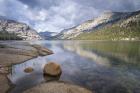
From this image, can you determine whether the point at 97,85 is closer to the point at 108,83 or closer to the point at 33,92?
the point at 108,83

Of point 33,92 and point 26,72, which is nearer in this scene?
point 33,92

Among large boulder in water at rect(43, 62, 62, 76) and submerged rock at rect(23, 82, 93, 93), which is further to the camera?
large boulder in water at rect(43, 62, 62, 76)

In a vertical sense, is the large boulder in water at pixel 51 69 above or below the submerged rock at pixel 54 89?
above

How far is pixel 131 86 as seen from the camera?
31.1 m

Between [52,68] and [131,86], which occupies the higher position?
[52,68]

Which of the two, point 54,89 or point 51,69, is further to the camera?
point 51,69

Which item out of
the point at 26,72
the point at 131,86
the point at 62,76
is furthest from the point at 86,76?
the point at 26,72

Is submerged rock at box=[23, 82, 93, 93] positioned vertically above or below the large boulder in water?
below

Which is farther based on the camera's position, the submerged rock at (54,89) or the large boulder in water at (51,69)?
the large boulder in water at (51,69)

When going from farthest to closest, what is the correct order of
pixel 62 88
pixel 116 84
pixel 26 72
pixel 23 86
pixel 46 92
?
1. pixel 26 72
2. pixel 116 84
3. pixel 23 86
4. pixel 62 88
5. pixel 46 92

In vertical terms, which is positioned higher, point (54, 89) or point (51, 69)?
point (51, 69)

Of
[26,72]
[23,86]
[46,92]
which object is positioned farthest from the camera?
[26,72]

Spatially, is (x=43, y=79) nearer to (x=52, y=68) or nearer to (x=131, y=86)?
(x=52, y=68)

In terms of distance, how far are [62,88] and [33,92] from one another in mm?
4576
